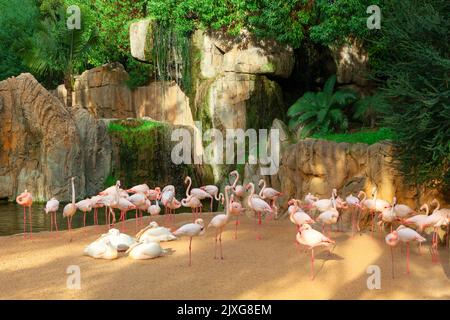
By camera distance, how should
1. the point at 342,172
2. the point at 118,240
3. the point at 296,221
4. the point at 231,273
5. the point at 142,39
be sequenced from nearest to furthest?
1. the point at 231,273
2. the point at 296,221
3. the point at 118,240
4. the point at 342,172
5. the point at 142,39

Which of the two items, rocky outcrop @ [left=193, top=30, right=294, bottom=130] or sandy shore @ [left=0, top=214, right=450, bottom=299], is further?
rocky outcrop @ [left=193, top=30, right=294, bottom=130]

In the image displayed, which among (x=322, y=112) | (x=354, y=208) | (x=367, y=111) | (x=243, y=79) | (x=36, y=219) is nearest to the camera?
(x=354, y=208)

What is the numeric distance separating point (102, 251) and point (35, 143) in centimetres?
1261

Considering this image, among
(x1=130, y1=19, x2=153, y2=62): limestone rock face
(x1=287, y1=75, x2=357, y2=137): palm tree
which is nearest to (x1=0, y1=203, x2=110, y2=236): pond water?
(x1=287, y1=75, x2=357, y2=137): palm tree

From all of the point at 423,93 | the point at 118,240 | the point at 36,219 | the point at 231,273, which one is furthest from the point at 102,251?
the point at 36,219

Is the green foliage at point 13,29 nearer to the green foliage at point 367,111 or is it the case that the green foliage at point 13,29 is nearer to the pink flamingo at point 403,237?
the green foliage at point 367,111

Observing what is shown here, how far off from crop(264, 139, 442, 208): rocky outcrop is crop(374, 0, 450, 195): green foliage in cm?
66

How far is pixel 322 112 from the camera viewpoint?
56.5 feet

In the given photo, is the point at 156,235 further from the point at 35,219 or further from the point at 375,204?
the point at 35,219

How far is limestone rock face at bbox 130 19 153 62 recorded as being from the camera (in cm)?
2283

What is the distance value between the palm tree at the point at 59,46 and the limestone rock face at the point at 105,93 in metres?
0.98

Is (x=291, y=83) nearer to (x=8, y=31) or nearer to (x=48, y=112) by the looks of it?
(x=48, y=112)

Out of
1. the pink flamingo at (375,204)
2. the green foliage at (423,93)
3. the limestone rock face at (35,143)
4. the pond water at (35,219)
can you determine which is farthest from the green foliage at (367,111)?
the limestone rock face at (35,143)

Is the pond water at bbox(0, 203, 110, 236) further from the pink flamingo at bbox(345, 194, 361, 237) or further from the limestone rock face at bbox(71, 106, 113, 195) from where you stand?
the pink flamingo at bbox(345, 194, 361, 237)
